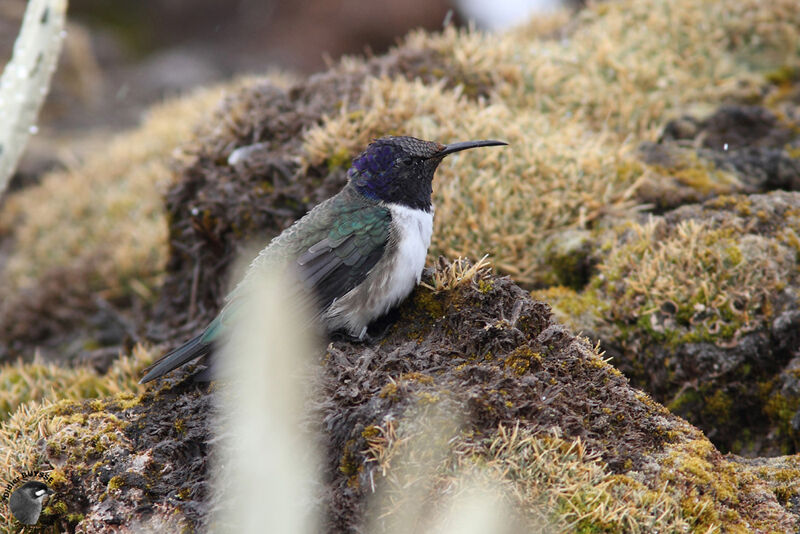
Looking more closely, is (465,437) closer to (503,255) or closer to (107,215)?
(503,255)

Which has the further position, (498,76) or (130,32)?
(130,32)

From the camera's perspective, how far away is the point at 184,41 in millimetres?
17359

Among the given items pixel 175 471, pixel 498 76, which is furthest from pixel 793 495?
pixel 498 76

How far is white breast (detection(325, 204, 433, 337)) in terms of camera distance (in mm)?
3723

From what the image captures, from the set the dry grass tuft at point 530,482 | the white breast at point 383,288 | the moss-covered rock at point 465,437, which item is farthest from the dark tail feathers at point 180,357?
the dry grass tuft at point 530,482

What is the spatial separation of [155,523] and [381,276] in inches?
62.6

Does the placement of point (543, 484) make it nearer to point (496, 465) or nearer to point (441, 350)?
point (496, 465)

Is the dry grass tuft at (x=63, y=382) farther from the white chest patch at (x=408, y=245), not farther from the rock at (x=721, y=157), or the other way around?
the rock at (x=721, y=157)

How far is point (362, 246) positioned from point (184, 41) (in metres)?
15.4

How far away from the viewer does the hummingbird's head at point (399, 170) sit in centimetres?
405

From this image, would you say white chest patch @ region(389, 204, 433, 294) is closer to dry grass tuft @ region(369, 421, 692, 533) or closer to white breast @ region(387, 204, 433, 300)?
white breast @ region(387, 204, 433, 300)

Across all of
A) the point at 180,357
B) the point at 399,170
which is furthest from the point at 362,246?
the point at 180,357

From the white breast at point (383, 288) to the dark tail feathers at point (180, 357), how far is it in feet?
2.19

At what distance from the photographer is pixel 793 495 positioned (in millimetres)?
2951
